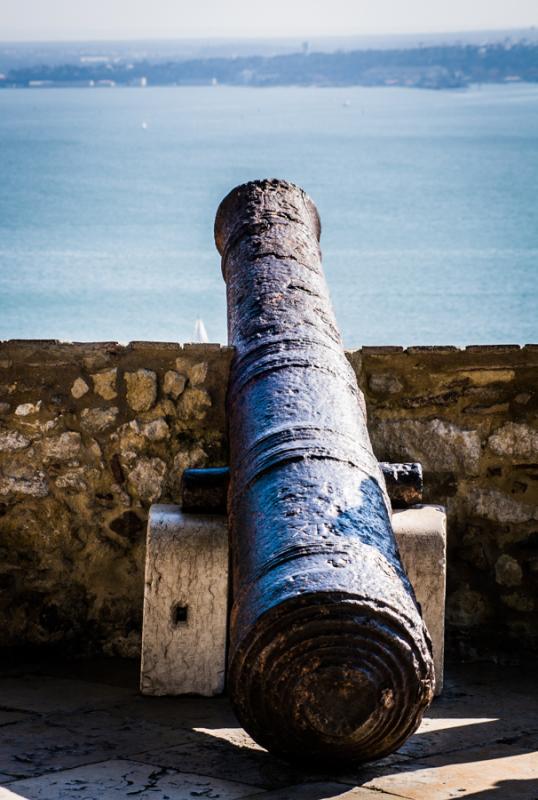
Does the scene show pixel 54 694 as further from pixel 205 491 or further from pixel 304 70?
pixel 304 70

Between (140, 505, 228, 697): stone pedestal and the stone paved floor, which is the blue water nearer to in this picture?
the stone paved floor

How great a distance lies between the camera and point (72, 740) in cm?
452

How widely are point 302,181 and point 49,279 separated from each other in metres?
11.3

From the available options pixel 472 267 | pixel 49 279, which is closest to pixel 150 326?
pixel 49 279

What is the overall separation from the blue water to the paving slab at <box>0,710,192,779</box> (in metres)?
9.68

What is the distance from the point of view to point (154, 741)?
14.7 ft

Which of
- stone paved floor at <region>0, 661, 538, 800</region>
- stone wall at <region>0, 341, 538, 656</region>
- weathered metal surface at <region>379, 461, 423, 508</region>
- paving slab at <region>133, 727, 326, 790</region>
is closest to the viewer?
stone paved floor at <region>0, 661, 538, 800</region>

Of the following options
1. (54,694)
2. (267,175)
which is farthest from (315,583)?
(267,175)

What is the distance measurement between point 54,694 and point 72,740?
72 cm

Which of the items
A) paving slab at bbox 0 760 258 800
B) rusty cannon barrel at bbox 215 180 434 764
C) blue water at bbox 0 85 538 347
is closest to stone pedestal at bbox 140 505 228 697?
rusty cannon barrel at bbox 215 180 434 764

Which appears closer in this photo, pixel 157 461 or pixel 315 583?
pixel 315 583

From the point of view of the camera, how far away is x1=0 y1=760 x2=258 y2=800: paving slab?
12.5 ft

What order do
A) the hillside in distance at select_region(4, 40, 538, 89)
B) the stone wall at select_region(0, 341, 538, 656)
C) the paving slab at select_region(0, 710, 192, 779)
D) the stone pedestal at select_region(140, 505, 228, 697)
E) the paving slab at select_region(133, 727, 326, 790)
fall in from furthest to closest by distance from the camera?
the hillside in distance at select_region(4, 40, 538, 89), the stone wall at select_region(0, 341, 538, 656), the stone pedestal at select_region(140, 505, 228, 697), the paving slab at select_region(0, 710, 192, 779), the paving slab at select_region(133, 727, 326, 790)

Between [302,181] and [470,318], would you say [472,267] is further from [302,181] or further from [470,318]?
[302,181]
